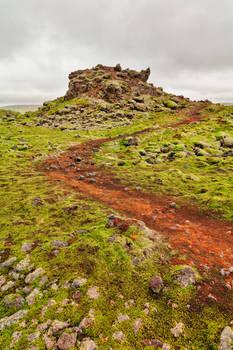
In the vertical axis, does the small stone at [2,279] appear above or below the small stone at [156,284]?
below

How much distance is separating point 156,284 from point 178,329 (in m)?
1.23

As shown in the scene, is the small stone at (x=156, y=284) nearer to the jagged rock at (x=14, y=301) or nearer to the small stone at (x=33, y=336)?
the small stone at (x=33, y=336)

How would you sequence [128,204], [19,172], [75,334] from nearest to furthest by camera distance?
1. [75,334]
2. [128,204]
3. [19,172]

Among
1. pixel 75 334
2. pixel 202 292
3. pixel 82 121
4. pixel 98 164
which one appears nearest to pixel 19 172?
pixel 98 164

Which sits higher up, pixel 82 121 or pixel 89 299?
pixel 82 121

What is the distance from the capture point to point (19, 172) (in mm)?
19938

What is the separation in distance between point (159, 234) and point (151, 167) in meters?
15.3

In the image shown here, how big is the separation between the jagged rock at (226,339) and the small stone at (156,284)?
1.76 m

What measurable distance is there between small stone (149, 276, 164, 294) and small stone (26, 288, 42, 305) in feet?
11.4

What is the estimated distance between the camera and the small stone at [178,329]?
4.19 m

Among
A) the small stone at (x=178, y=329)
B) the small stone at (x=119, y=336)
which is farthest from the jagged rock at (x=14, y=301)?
the small stone at (x=178, y=329)

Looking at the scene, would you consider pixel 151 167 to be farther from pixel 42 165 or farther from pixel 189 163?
pixel 42 165

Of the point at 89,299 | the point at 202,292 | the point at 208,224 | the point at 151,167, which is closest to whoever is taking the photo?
the point at 89,299

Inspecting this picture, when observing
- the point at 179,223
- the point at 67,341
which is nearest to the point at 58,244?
the point at 67,341
